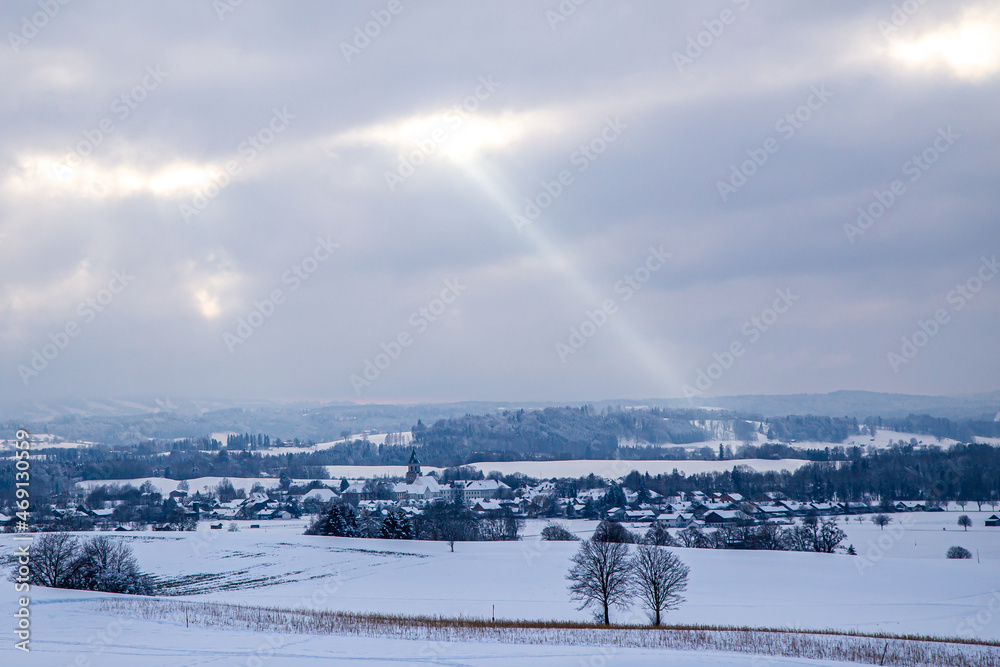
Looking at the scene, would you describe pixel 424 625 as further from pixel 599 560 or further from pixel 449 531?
pixel 449 531

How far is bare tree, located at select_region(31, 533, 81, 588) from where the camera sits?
36375mm

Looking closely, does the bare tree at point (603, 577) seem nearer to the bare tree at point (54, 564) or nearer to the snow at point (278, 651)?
the snow at point (278, 651)

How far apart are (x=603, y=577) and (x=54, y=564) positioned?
87.7 feet

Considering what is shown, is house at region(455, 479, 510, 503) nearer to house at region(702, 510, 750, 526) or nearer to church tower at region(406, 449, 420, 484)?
church tower at region(406, 449, 420, 484)

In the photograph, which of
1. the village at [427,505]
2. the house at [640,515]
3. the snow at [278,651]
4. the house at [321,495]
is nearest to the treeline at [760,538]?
the village at [427,505]

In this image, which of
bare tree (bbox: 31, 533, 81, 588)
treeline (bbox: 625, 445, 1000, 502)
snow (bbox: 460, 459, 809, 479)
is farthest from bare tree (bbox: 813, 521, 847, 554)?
snow (bbox: 460, 459, 809, 479)

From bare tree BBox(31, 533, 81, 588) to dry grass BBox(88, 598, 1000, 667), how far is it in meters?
13.0

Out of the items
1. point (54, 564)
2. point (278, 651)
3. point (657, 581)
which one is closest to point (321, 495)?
point (54, 564)

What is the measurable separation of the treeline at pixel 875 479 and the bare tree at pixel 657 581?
6298cm

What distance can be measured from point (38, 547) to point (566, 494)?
331ft

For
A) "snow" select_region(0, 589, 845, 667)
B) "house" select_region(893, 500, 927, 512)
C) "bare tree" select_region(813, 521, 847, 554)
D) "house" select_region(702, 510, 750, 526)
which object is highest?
"snow" select_region(0, 589, 845, 667)

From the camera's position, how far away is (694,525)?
85125mm

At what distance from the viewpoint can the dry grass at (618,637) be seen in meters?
19.1

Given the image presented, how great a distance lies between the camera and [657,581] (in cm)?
3384
